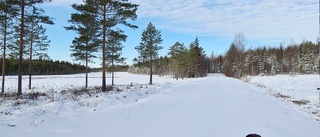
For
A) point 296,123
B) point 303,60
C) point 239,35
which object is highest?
point 239,35

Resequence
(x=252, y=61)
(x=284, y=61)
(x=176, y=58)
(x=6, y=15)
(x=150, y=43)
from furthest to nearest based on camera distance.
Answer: (x=284, y=61) → (x=252, y=61) → (x=176, y=58) → (x=150, y=43) → (x=6, y=15)

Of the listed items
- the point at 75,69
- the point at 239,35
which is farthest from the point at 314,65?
the point at 75,69

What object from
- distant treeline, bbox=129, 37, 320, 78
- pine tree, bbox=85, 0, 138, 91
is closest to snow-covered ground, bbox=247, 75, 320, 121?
pine tree, bbox=85, 0, 138, 91

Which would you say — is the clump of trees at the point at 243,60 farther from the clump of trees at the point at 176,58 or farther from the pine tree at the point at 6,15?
the pine tree at the point at 6,15

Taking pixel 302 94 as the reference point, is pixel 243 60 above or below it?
above

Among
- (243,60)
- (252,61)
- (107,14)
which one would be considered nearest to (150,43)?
(107,14)

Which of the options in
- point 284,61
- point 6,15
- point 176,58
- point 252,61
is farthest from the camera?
point 284,61

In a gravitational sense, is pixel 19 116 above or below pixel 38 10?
below

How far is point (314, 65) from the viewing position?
64.5 m

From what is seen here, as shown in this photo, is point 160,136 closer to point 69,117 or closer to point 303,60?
point 69,117

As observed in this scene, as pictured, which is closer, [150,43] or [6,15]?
[6,15]

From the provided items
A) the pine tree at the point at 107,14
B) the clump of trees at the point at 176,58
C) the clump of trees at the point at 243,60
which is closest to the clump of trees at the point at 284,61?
the clump of trees at the point at 243,60

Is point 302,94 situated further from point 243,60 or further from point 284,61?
point 284,61

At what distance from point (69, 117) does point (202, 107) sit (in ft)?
18.8
